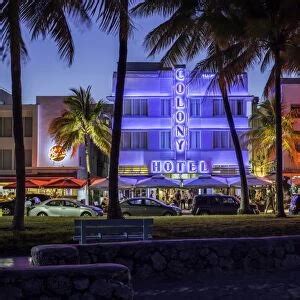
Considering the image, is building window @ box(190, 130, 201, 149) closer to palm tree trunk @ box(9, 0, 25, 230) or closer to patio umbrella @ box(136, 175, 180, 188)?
patio umbrella @ box(136, 175, 180, 188)

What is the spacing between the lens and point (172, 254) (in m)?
11.6

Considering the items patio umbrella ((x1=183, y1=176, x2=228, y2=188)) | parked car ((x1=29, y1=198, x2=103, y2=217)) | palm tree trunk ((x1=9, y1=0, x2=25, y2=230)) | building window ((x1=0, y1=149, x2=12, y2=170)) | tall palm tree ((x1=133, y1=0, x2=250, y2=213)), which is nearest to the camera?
palm tree trunk ((x1=9, y1=0, x2=25, y2=230))

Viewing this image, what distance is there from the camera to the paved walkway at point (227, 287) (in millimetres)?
9609

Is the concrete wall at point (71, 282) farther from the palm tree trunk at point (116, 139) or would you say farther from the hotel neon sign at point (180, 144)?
the hotel neon sign at point (180, 144)

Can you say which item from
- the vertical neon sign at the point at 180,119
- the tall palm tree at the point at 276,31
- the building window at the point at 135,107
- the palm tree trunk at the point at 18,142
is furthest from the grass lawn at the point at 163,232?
the building window at the point at 135,107

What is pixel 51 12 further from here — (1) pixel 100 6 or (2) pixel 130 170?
(2) pixel 130 170

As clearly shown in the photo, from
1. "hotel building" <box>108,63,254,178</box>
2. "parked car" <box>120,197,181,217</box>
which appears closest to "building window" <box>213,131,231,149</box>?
"hotel building" <box>108,63,254,178</box>

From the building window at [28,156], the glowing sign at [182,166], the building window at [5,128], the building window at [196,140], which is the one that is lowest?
the glowing sign at [182,166]

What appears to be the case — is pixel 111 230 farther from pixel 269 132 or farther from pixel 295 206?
pixel 269 132

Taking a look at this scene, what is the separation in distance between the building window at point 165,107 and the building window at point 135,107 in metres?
1.34

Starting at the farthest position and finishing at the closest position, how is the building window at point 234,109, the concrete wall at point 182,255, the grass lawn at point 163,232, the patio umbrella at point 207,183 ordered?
the building window at point 234,109, the patio umbrella at point 207,183, the grass lawn at point 163,232, the concrete wall at point 182,255

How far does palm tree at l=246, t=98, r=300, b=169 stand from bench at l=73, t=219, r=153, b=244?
126 feet

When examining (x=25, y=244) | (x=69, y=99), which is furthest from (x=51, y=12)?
(x=69, y=99)

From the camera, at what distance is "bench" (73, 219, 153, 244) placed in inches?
553
